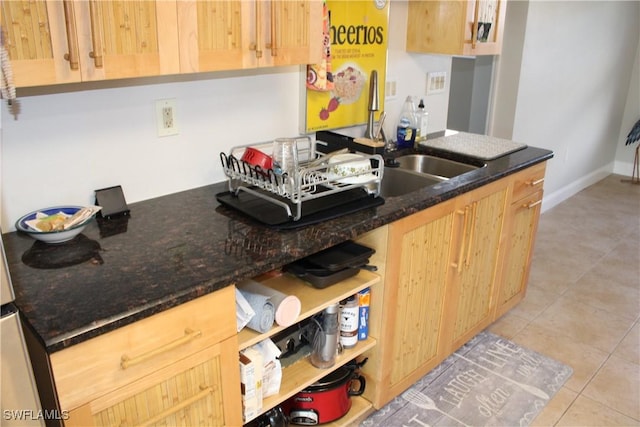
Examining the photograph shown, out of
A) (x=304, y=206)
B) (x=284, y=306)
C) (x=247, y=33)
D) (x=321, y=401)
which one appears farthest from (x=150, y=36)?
(x=321, y=401)

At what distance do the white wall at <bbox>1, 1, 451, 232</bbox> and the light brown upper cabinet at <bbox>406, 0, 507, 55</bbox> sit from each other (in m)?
0.76

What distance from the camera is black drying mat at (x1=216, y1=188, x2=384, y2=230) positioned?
165cm

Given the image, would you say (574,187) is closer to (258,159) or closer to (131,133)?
(258,159)

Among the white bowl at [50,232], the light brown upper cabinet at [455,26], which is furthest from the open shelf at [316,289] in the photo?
the light brown upper cabinet at [455,26]

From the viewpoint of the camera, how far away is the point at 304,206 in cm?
176

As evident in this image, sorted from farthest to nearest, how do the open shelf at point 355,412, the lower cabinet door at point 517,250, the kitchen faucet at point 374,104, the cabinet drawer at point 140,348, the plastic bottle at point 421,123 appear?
the plastic bottle at point 421,123, the lower cabinet door at point 517,250, the kitchen faucet at point 374,104, the open shelf at point 355,412, the cabinet drawer at point 140,348

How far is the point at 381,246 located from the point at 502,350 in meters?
1.15

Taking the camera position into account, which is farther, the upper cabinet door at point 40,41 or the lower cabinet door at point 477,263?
the lower cabinet door at point 477,263

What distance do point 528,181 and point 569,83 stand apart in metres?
2.18

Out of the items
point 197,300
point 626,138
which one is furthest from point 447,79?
point 626,138

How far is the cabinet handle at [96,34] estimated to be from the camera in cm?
123

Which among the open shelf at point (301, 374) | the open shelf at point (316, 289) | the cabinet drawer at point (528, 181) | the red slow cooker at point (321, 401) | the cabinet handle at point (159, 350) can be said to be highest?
the cabinet drawer at point (528, 181)

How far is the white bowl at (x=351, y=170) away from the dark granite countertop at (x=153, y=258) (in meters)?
0.13

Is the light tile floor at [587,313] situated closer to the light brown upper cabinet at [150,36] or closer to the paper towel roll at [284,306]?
the paper towel roll at [284,306]
